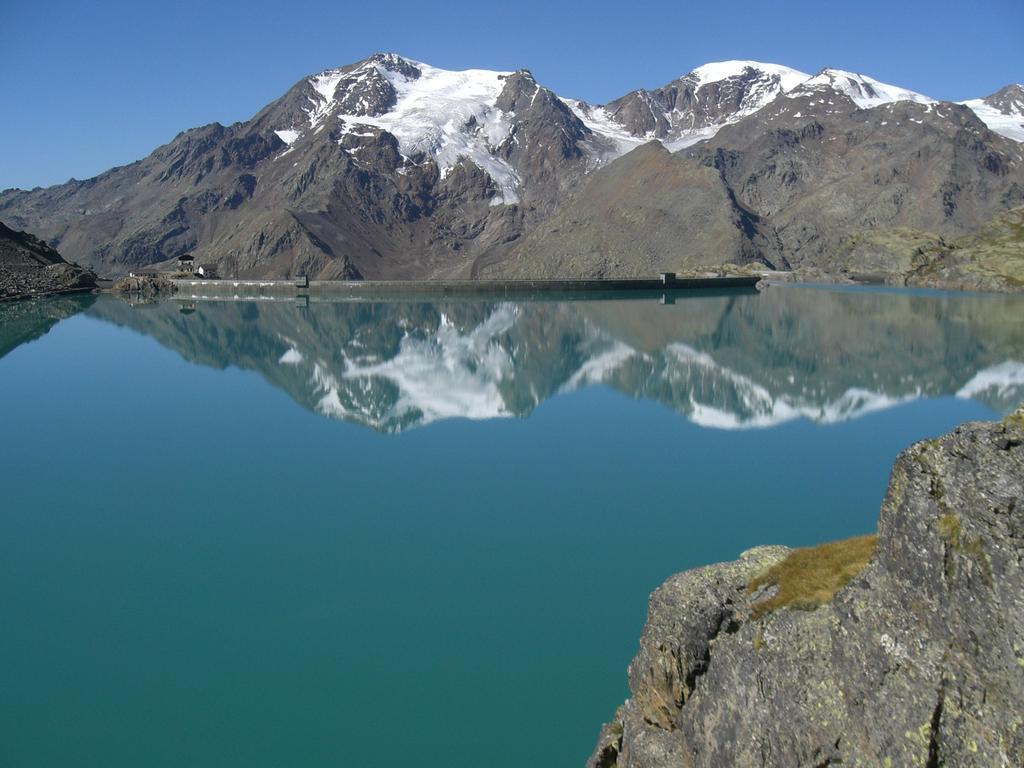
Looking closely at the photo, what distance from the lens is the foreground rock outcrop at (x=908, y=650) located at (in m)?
5.86

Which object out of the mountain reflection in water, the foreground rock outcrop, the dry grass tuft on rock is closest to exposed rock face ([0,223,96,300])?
the mountain reflection in water

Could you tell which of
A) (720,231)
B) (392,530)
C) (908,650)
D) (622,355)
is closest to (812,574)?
(908,650)

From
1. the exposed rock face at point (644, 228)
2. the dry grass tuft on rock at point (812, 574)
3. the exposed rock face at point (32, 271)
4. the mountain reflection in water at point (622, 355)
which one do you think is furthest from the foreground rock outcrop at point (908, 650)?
the exposed rock face at point (644, 228)

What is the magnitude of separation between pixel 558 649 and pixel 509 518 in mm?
6662

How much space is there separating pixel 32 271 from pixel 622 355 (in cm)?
9116

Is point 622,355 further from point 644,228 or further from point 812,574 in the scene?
point 644,228

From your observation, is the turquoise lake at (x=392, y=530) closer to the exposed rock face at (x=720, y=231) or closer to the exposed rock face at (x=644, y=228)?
the exposed rock face at (x=720, y=231)

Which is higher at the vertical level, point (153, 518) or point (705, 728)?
point (705, 728)

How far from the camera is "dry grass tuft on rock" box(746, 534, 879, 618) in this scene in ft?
23.8

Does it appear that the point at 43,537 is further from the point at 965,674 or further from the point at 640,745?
the point at 965,674

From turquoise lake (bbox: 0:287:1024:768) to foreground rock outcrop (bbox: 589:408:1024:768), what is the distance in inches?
120

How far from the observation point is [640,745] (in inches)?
320

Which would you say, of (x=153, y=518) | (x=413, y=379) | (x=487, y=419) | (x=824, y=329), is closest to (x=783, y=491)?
(x=487, y=419)

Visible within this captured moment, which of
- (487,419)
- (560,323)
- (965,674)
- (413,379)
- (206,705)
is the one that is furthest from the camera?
(560,323)
